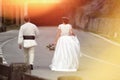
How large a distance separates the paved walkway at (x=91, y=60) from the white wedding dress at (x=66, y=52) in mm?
363

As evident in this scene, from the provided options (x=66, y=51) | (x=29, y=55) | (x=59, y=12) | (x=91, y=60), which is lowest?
(x=59, y=12)

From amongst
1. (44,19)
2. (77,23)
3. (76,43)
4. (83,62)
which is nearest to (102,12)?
(77,23)

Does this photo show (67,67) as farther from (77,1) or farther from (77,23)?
(77,1)

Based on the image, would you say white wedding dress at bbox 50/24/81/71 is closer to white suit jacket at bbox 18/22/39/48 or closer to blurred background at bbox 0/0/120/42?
white suit jacket at bbox 18/22/39/48

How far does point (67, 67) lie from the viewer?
18.1 metres

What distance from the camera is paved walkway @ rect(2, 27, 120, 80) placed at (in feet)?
55.5

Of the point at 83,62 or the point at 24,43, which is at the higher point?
the point at 24,43

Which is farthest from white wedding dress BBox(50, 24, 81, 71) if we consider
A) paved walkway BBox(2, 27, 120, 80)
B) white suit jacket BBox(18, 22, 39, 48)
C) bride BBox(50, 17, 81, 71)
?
white suit jacket BBox(18, 22, 39, 48)

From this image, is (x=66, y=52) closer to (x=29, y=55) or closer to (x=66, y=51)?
(x=66, y=51)

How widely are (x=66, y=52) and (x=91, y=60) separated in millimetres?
Answer: 5491

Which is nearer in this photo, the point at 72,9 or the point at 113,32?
the point at 113,32

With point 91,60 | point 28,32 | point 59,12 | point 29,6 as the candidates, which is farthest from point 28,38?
point 59,12

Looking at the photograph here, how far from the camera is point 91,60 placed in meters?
Answer: 23.6

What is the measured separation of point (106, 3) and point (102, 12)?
163cm
